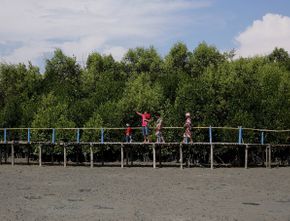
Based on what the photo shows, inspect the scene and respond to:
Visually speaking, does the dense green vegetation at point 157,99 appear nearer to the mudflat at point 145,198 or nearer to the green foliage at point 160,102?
the green foliage at point 160,102

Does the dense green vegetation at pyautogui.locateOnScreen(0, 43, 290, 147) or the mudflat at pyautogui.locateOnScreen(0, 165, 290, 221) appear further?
the dense green vegetation at pyautogui.locateOnScreen(0, 43, 290, 147)

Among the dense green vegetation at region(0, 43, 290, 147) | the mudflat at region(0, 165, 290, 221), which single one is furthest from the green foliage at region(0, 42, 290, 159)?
the mudflat at region(0, 165, 290, 221)

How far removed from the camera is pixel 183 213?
537 inches

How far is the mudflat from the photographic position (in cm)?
1343

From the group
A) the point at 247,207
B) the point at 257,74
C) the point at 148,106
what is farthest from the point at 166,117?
the point at 247,207

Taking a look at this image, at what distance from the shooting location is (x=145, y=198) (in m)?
16.6

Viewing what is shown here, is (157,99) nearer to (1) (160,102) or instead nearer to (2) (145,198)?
(1) (160,102)

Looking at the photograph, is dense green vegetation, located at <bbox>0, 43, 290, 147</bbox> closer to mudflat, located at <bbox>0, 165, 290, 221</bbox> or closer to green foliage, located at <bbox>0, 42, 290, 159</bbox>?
Result: green foliage, located at <bbox>0, 42, 290, 159</bbox>

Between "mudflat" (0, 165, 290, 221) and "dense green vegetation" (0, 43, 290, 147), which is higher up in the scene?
"dense green vegetation" (0, 43, 290, 147)

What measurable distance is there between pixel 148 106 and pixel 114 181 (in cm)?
1617

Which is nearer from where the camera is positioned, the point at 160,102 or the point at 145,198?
the point at 145,198

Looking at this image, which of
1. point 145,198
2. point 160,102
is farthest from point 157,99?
point 145,198

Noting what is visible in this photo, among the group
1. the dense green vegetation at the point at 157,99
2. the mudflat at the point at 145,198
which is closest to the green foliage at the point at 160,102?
the dense green vegetation at the point at 157,99

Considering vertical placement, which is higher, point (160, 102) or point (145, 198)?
point (160, 102)
